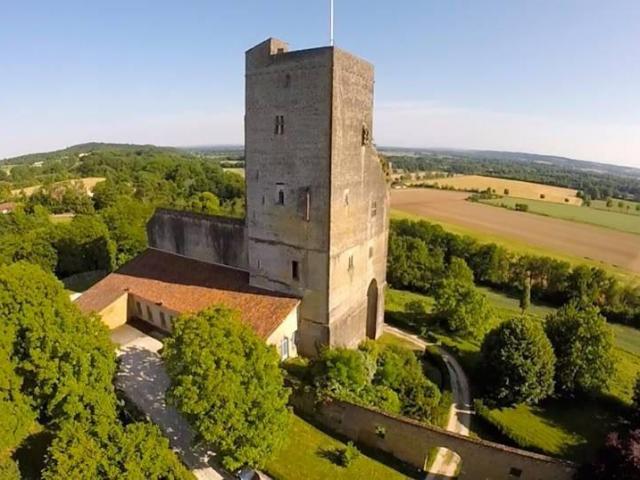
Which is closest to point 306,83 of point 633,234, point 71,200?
point 633,234

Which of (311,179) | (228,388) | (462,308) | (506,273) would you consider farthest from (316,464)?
(506,273)

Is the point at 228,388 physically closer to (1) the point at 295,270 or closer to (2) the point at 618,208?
(1) the point at 295,270

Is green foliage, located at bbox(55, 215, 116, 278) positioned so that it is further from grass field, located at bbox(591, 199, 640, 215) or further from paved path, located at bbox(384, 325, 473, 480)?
grass field, located at bbox(591, 199, 640, 215)

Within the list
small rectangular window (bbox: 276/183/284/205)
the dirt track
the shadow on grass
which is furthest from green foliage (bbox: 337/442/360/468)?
the dirt track

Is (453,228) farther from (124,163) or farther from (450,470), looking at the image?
(124,163)

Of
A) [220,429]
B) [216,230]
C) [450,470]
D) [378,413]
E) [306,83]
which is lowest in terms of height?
[450,470]

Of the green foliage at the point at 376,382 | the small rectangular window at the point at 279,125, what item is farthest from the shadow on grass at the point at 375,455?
the small rectangular window at the point at 279,125

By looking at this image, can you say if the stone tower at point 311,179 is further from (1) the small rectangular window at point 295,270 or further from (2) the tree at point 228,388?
(2) the tree at point 228,388
